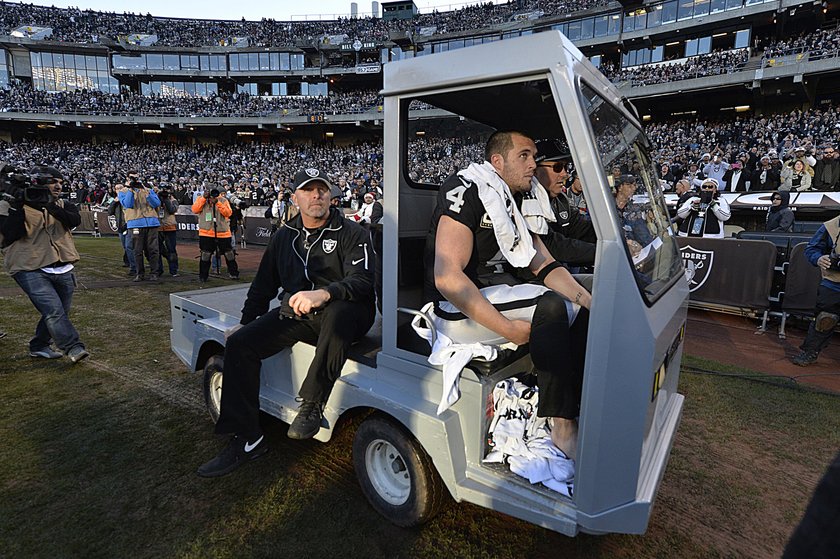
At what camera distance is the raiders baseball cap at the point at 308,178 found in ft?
10.5

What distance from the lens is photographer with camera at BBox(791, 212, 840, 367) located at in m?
4.97

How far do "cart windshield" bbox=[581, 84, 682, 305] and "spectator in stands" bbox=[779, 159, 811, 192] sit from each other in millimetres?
12835

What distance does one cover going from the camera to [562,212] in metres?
3.91

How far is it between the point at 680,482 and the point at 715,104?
36.9 meters

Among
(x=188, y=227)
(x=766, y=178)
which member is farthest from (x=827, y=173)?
(x=188, y=227)

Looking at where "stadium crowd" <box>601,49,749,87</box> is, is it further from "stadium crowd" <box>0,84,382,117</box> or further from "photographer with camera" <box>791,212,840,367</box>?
"photographer with camera" <box>791,212,840,367</box>

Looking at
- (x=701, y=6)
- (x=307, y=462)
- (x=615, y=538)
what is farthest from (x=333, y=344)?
(x=701, y=6)

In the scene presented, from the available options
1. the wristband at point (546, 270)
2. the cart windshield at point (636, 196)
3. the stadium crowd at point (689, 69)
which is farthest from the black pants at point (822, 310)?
the stadium crowd at point (689, 69)

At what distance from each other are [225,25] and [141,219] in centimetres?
5813

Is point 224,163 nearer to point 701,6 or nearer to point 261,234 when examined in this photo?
point 261,234

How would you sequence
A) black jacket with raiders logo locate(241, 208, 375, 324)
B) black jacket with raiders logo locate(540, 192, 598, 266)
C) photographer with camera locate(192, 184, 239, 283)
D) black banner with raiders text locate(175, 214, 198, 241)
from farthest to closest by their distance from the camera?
black banner with raiders text locate(175, 214, 198, 241), photographer with camera locate(192, 184, 239, 283), black jacket with raiders logo locate(540, 192, 598, 266), black jacket with raiders logo locate(241, 208, 375, 324)

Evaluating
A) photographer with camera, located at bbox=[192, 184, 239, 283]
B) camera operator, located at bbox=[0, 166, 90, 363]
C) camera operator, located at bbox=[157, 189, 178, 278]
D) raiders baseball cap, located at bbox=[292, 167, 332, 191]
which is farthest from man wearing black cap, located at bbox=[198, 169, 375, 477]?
camera operator, located at bbox=[157, 189, 178, 278]

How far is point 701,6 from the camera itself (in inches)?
1326

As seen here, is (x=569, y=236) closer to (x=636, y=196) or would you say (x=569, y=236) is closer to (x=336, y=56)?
(x=636, y=196)
